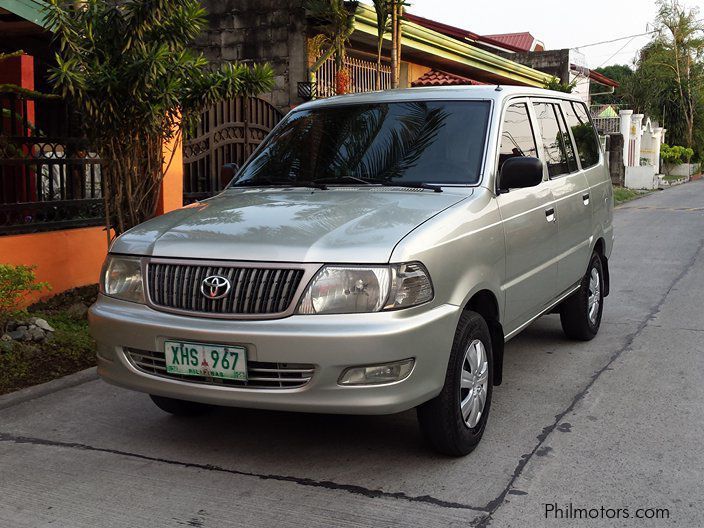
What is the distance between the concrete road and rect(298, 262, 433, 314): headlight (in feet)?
2.78

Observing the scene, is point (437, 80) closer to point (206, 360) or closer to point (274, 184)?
point (274, 184)

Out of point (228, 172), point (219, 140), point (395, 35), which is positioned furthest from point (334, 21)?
point (228, 172)

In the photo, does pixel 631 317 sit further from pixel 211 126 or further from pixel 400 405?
pixel 211 126

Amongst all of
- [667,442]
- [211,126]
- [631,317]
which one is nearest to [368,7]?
[211,126]

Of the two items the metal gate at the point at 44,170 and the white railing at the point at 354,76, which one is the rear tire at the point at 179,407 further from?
the white railing at the point at 354,76

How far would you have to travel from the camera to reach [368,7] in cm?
1402

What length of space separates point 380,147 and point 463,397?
5.31 ft

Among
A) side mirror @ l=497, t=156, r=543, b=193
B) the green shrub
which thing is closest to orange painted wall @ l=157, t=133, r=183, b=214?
the green shrub

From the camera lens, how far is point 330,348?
358 centimetres

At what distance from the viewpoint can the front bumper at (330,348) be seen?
3584mm

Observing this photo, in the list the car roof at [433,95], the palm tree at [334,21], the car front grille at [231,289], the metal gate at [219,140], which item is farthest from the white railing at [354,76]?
the car front grille at [231,289]

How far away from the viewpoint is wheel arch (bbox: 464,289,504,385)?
14.6ft

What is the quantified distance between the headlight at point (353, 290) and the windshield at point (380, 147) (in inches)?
45.9

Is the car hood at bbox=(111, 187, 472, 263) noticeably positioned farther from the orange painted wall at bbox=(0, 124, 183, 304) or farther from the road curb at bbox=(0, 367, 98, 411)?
the orange painted wall at bbox=(0, 124, 183, 304)
